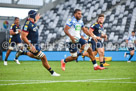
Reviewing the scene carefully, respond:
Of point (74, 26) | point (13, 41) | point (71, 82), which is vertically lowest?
point (13, 41)

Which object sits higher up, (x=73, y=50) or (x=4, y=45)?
(x=73, y=50)

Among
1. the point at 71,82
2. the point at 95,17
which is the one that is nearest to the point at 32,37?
the point at 71,82

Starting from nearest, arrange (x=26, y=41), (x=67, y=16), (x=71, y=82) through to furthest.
→ (x=71, y=82) → (x=26, y=41) → (x=67, y=16)

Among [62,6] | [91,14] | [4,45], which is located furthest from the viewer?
[62,6]

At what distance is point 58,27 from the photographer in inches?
1078

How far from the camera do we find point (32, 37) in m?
8.12

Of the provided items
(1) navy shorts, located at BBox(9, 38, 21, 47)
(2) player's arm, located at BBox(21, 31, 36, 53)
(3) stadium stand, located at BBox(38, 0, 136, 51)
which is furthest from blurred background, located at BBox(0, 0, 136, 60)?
(2) player's arm, located at BBox(21, 31, 36, 53)

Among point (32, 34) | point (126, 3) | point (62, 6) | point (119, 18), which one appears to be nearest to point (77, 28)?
point (32, 34)

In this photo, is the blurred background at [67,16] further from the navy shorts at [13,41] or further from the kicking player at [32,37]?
the kicking player at [32,37]

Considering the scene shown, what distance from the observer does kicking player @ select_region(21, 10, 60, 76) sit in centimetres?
771

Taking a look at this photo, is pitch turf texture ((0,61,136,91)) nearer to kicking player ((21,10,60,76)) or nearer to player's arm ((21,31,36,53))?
kicking player ((21,10,60,76))

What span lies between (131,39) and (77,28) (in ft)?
37.5

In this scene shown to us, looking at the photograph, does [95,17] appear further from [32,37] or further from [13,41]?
[32,37]

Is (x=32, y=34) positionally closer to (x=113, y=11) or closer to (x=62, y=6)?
(x=113, y=11)
